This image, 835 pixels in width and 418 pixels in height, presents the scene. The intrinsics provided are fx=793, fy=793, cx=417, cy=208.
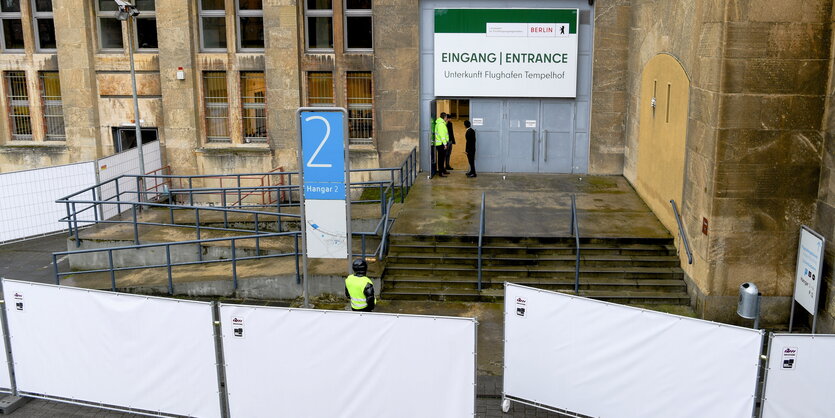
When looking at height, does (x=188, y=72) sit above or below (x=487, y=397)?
above

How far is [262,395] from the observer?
9.32 metres

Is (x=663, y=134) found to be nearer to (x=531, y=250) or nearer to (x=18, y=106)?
(x=531, y=250)

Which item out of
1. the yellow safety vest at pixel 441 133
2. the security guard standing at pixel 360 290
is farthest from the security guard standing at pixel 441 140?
the security guard standing at pixel 360 290

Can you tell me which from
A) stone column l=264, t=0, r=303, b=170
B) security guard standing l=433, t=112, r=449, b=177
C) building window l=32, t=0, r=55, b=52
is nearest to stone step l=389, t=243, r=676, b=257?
security guard standing l=433, t=112, r=449, b=177

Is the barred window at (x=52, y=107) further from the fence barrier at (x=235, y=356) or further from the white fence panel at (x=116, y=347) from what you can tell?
the fence barrier at (x=235, y=356)

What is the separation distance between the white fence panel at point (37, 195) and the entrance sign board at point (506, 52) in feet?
30.2

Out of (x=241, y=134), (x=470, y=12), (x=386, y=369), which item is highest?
(x=470, y=12)

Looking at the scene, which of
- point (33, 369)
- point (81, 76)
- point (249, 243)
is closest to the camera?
point (33, 369)

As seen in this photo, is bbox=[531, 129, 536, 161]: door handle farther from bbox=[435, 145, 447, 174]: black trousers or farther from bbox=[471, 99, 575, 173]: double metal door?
bbox=[435, 145, 447, 174]: black trousers

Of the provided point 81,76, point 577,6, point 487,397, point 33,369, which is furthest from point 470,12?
point 33,369

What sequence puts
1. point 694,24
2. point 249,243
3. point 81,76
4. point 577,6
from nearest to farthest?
point 694,24 → point 249,243 → point 577,6 → point 81,76

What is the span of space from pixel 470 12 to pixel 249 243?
848cm

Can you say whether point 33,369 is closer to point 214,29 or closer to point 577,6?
point 214,29

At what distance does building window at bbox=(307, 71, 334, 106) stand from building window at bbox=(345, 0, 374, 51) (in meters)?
1.01
